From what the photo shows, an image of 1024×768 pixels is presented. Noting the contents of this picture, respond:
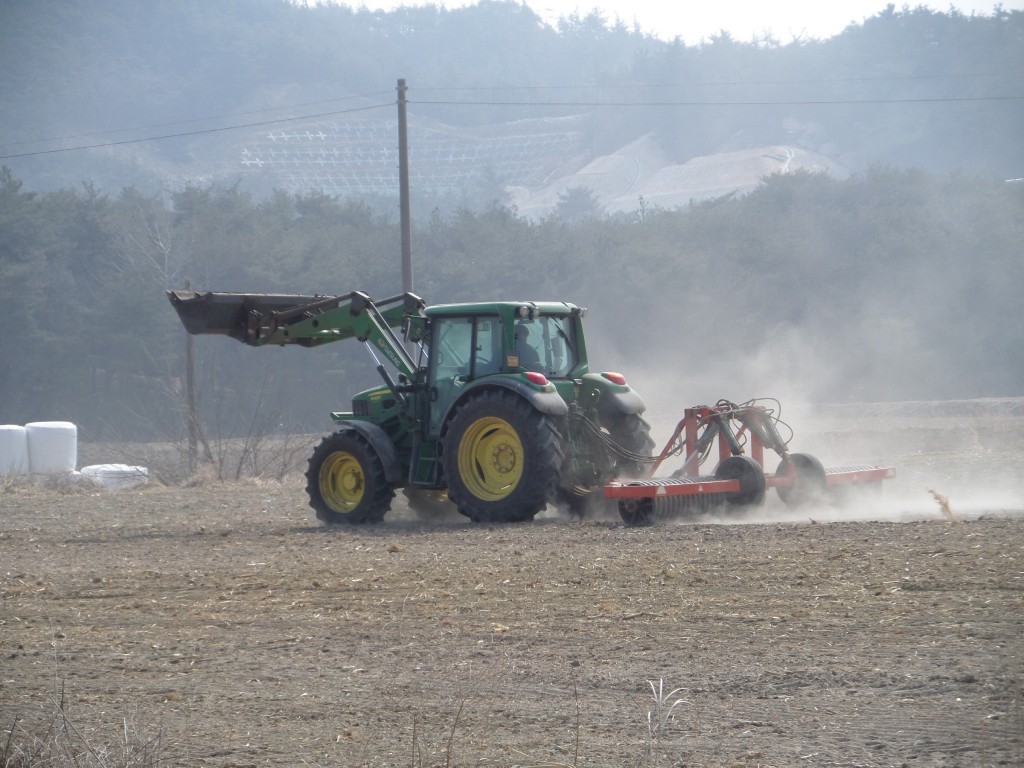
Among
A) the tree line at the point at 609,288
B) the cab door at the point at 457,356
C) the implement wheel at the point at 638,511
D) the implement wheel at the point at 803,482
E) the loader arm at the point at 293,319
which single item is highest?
the tree line at the point at 609,288

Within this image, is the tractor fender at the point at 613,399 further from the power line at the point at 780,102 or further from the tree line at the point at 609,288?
the power line at the point at 780,102

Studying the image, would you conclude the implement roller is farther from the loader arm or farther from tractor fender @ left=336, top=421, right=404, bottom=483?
the loader arm

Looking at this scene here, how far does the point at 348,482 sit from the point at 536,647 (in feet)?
23.8

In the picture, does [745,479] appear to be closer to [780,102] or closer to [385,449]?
[385,449]

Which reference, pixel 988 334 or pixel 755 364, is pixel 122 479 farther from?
pixel 988 334

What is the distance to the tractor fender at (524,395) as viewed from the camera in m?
12.0

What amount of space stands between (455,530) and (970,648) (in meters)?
6.72

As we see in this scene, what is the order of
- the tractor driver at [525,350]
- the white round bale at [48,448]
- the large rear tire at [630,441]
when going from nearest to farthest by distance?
the tractor driver at [525,350] → the large rear tire at [630,441] → the white round bale at [48,448]

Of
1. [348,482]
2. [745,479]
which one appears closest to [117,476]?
[348,482]

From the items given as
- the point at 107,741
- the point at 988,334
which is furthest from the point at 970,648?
the point at 988,334

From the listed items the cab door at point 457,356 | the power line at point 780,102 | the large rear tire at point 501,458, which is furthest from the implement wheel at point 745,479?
the power line at point 780,102

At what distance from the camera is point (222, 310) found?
44.3ft

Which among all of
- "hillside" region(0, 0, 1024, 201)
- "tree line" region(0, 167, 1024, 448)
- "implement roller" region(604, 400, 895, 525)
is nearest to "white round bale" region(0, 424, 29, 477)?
"implement roller" region(604, 400, 895, 525)

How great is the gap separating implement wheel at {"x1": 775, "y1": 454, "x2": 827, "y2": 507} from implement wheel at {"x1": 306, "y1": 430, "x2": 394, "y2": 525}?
4176 millimetres
